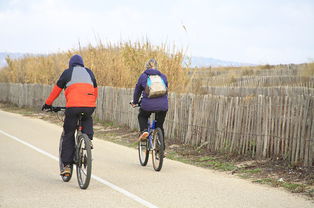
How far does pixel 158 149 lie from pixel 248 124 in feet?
7.64

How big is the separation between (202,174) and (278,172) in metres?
1.35

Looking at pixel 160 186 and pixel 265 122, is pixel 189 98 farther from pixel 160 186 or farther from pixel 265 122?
pixel 160 186

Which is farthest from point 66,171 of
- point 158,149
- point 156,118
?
point 156,118

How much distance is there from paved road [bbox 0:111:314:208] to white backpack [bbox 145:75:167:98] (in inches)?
55.1

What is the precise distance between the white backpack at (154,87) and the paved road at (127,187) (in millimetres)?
1398

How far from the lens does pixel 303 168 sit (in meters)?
→ 9.84

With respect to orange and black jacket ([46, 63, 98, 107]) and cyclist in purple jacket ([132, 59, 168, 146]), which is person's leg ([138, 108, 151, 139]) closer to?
cyclist in purple jacket ([132, 59, 168, 146])

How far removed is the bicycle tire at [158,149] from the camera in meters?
9.92

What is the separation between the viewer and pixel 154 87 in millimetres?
10242

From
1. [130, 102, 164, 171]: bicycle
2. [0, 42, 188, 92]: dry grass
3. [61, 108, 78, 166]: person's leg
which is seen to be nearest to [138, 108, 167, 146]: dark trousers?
→ [130, 102, 164, 171]: bicycle

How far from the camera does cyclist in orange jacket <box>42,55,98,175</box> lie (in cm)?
843

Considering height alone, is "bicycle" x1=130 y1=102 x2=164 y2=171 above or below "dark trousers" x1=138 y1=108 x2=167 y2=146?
below

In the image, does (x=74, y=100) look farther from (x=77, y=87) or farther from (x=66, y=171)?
(x=66, y=171)

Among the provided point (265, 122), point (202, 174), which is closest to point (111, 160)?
point (202, 174)
